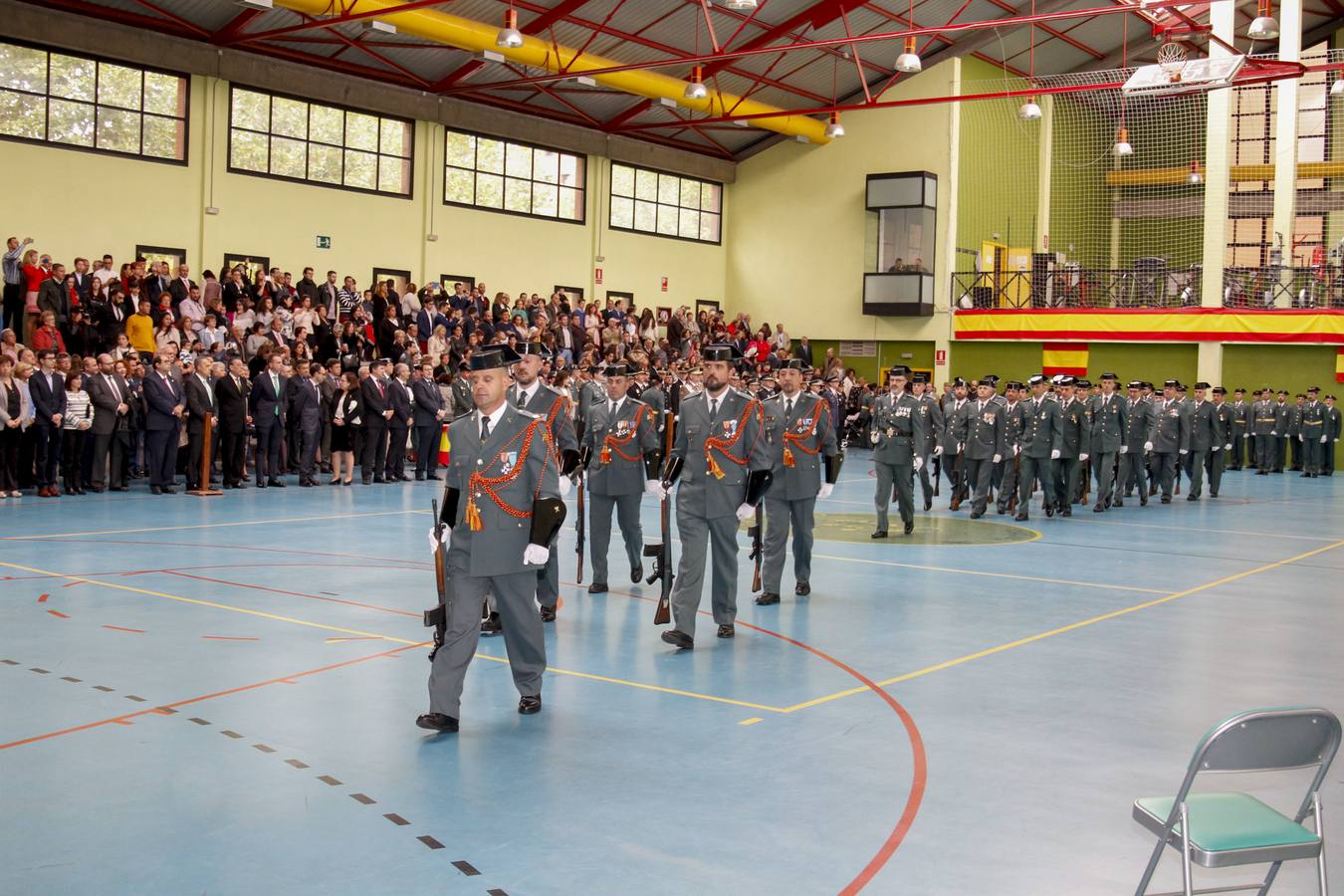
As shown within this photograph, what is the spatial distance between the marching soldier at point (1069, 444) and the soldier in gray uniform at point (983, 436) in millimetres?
834

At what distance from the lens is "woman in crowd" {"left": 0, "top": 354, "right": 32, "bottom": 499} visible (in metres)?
→ 16.3

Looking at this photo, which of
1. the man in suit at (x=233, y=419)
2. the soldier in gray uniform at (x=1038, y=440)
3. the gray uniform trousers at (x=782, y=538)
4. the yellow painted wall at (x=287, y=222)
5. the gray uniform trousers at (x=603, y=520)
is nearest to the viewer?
the gray uniform trousers at (x=782, y=538)

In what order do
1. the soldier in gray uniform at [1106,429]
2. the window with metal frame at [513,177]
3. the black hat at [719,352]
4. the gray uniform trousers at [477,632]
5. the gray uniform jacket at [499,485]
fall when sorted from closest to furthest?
the gray uniform trousers at [477,632], the gray uniform jacket at [499,485], the black hat at [719,352], the soldier in gray uniform at [1106,429], the window with metal frame at [513,177]

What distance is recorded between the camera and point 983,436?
1808cm

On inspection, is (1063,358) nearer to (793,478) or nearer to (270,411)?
(270,411)

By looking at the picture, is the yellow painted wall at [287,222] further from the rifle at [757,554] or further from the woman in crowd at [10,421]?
the rifle at [757,554]

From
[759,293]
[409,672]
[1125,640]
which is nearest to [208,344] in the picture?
[409,672]

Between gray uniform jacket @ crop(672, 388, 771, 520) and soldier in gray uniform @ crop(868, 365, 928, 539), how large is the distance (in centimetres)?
649

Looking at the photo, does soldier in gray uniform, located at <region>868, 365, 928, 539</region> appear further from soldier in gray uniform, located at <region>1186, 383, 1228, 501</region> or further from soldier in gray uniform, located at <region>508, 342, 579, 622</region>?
soldier in gray uniform, located at <region>1186, 383, 1228, 501</region>

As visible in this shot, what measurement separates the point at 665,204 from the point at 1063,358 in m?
12.1

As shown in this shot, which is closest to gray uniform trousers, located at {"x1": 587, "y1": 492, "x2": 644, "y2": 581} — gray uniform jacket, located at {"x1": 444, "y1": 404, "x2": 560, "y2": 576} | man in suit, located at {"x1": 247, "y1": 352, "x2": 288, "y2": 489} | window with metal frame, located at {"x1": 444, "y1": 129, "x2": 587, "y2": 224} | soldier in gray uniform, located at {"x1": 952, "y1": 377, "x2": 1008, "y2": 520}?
gray uniform jacket, located at {"x1": 444, "y1": 404, "x2": 560, "y2": 576}

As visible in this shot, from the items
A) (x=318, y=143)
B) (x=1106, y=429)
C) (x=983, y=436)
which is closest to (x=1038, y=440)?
(x=983, y=436)

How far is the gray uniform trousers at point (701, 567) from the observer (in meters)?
8.59

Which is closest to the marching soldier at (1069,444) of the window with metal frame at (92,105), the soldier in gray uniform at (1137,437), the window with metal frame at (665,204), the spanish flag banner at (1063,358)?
the soldier in gray uniform at (1137,437)
